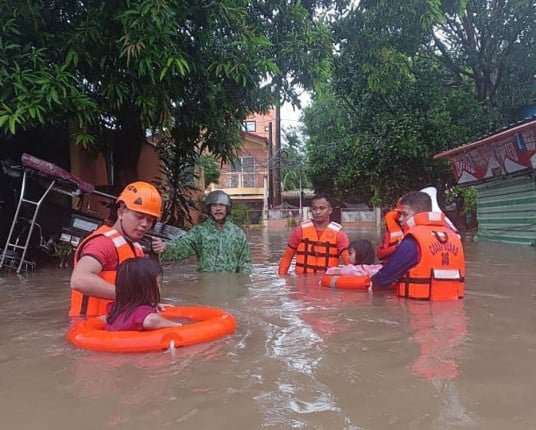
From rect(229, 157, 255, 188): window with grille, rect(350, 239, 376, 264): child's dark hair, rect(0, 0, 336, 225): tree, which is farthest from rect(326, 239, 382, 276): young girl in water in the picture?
rect(229, 157, 255, 188): window with grille

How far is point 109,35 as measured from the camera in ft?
24.7

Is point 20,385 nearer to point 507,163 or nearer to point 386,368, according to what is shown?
point 386,368

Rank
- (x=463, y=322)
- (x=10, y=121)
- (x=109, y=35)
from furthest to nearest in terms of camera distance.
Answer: (x=109, y=35) → (x=10, y=121) → (x=463, y=322)

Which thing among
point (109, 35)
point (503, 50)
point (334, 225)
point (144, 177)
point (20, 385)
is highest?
point (503, 50)

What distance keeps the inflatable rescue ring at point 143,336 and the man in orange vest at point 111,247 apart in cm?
24

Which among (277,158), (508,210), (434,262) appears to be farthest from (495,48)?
(277,158)

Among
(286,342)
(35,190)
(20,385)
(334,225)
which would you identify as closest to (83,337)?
(20,385)

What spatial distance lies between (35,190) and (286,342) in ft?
20.4

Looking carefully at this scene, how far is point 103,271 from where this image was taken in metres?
3.97

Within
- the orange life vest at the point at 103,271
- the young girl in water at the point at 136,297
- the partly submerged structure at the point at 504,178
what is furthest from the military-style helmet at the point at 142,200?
the partly submerged structure at the point at 504,178

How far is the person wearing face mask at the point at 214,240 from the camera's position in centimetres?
646

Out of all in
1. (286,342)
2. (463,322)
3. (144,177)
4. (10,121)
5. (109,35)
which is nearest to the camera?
(286,342)

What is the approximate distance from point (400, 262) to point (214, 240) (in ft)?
7.17

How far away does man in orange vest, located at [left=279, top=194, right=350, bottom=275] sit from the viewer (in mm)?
6844
